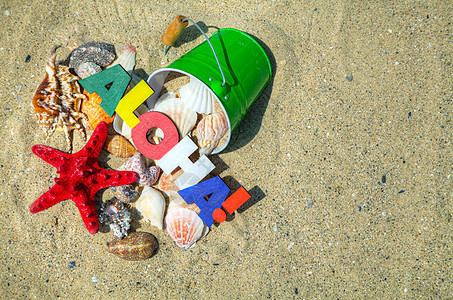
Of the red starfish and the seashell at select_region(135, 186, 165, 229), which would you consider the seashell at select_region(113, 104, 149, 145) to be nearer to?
the red starfish

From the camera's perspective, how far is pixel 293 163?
9.37 feet

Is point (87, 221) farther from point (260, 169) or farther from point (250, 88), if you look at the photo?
point (250, 88)

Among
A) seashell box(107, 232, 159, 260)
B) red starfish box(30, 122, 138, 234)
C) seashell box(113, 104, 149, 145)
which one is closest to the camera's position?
red starfish box(30, 122, 138, 234)

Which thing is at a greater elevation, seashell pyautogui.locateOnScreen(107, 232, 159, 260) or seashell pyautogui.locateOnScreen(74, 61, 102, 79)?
seashell pyautogui.locateOnScreen(74, 61, 102, 79)

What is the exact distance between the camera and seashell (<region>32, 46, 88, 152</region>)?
2.61m

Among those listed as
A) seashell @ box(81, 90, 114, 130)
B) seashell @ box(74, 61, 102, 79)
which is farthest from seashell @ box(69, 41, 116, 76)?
seashell @ box(81, 90, 114, 130)

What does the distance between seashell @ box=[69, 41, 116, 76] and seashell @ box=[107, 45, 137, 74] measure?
0.10 meters

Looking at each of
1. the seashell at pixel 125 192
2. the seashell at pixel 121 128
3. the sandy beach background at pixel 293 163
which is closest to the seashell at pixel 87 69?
the sandy beach background at pixel 293 163

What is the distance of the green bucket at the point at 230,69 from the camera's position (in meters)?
2.28

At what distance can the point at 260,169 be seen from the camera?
2.86 m

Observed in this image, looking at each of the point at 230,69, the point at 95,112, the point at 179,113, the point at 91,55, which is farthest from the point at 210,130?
the point at 91,55

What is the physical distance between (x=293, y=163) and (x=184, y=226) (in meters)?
1.23

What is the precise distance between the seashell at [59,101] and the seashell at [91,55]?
12 centimetres

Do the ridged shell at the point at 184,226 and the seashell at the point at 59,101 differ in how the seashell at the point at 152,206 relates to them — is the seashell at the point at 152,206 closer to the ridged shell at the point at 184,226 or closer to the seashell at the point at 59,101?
the ridged shell at the point at 184,226
